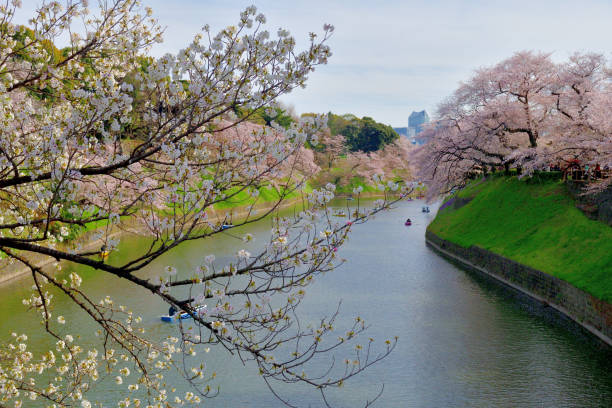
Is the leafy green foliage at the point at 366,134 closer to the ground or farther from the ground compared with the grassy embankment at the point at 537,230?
farther from the ground

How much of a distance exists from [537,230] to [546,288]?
643cm

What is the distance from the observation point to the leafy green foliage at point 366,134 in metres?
114

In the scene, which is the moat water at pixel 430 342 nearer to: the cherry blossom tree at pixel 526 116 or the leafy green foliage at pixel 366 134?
the cherry blossom tree at pixel 526 116

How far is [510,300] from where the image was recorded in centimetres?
2742

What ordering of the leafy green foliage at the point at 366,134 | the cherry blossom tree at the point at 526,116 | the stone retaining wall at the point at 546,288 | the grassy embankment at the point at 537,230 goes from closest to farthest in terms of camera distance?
the stone retaining wall at the point at 546,288 → the grassy embankment at the point at 537,230 → the cherry blossom tree at the point at 526,116 → the leafy green foliage at the point at 366,134

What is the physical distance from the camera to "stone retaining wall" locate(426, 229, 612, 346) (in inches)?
832

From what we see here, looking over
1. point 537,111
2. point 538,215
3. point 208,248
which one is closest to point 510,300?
point 538,215

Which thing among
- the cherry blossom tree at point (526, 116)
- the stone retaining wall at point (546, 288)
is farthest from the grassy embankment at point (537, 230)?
the cherry blossom tree at point (526, 116)

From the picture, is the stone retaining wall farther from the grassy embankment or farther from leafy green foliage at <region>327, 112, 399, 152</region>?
leafy green foliage at <region>327, 112, 399, 152</region>

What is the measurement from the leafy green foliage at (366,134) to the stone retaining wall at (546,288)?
250ft

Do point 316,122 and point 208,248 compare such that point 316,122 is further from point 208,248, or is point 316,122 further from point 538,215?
point 208,248

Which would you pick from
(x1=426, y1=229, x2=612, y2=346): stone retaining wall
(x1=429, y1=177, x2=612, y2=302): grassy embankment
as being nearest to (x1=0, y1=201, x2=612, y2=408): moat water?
(x1=426, y1=229, x2=612, y2=346): stone retaining wall

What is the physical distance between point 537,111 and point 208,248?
25.7 metres

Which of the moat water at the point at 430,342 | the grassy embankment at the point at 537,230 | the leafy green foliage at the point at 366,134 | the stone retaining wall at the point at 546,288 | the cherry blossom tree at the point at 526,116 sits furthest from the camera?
the leafy green foliage at the point at 366,134
